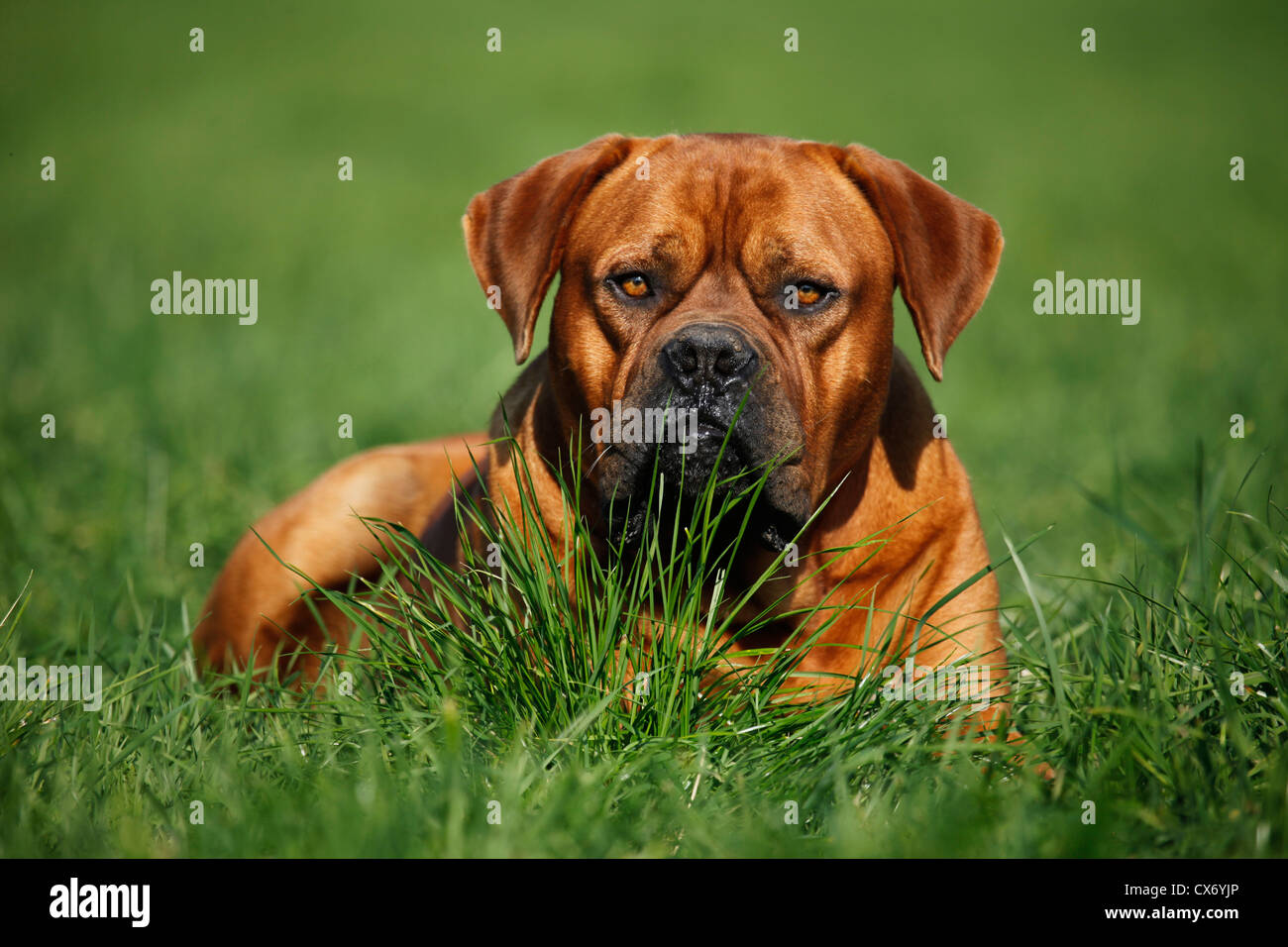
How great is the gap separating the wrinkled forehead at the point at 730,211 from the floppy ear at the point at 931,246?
0.07 meters

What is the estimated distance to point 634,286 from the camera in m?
3.49

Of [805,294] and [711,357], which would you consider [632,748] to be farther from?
[805,294]

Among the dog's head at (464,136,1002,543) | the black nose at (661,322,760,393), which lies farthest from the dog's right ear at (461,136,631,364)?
the black nose at (661,322,760,393)

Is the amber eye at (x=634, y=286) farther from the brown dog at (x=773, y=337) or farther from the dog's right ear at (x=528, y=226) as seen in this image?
the dog's right ear at (x=528, y=226)

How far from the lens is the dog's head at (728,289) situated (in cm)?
320

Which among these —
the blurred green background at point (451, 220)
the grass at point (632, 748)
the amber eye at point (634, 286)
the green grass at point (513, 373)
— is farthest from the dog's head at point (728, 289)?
the blurred green background at point (451, 220)

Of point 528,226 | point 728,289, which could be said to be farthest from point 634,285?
point 528,226

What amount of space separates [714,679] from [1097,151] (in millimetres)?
16760

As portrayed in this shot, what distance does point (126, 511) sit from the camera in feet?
18.9

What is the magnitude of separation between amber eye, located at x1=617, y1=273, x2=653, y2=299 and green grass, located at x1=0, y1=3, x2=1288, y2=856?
1.12 meters

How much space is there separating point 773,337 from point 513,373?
638cm

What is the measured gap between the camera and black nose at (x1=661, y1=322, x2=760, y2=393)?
314 cm
